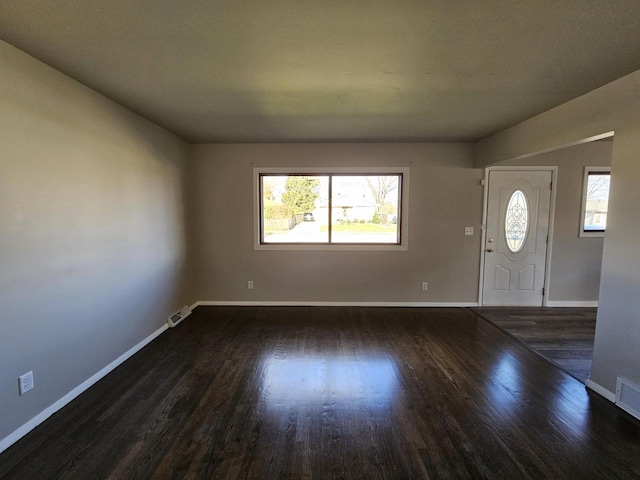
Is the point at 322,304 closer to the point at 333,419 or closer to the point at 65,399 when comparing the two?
the point at 333,419

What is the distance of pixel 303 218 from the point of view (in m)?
4.66

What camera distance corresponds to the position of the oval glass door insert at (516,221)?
14.9 feet

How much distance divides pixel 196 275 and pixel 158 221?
50.5 inches

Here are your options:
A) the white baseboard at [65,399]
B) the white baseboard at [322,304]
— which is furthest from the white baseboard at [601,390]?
the white baseboard at [65,399]

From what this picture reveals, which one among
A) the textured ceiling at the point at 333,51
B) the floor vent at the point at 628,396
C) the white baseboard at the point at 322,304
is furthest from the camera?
the white baseboard at the point at 322,304

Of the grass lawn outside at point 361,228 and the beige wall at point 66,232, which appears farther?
the grass lawn outside at point 361,228

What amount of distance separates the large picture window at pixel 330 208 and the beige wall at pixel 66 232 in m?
1.68

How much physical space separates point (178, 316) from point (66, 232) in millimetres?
2066

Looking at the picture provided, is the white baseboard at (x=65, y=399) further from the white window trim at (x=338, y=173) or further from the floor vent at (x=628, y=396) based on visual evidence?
the floor vent at (x=628, y=396)

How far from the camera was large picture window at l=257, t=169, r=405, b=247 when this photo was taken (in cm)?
458

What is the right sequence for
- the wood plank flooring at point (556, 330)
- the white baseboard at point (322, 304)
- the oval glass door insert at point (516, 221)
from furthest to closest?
the white baseboard at point (322, 304) → the oval glass door insert at point (516, 221) → the wood plank flooring at point (556, 330)

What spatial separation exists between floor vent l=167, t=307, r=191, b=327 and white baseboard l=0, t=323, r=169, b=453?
45cm

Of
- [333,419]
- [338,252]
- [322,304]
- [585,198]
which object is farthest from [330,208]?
[585,198]

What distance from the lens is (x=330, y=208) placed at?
182 inches
